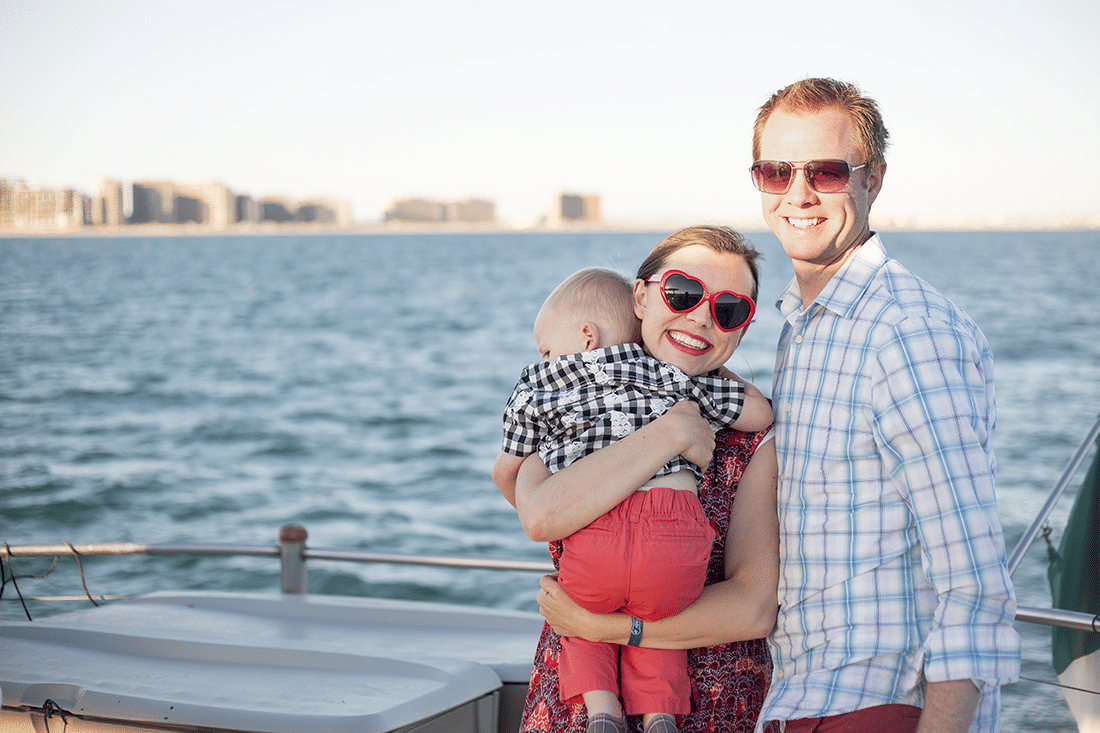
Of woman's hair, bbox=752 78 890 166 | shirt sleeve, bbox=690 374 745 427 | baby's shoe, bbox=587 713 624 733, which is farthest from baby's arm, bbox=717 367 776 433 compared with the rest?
baby's shoe, bbox=587 713 624 733

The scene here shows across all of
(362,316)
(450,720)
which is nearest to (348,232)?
(362,316)

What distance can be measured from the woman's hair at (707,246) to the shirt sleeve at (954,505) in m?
0.45

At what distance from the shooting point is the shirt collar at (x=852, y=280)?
5.76ft

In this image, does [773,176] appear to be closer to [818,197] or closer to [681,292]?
[818,197]

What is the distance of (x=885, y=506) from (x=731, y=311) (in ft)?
1.64

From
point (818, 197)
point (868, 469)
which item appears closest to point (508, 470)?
point (868, 469)

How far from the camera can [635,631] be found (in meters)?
1.85

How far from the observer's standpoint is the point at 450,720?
2.53 metres

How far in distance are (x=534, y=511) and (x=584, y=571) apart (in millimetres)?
156

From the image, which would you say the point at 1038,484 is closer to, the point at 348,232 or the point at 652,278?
the point at 652,278

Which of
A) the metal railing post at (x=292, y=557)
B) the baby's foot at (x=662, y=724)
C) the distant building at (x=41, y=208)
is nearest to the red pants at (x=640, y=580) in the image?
the baby's foot at (x=662, y=724)

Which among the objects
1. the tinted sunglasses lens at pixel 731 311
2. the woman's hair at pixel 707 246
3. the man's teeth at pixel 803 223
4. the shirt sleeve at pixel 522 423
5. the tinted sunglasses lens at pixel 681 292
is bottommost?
the shirt sleeve at pixel 522 423

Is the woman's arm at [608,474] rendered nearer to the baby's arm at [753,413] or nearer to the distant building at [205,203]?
the baby's arm at [753,413]

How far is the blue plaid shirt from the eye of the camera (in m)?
1.58
